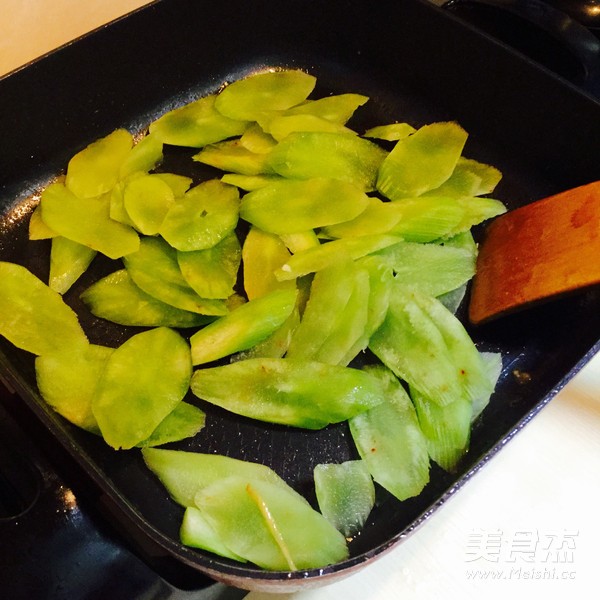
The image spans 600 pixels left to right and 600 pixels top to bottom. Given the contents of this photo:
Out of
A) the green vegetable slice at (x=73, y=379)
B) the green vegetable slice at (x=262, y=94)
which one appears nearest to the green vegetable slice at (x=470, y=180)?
the green vegetable slice at (x=262, y=94)

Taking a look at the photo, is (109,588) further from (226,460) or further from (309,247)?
(309,247)

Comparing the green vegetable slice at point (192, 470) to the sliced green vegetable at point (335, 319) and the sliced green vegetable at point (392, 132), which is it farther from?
the sliced green vegetable at point (392, 132)

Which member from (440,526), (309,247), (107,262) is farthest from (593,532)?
(107,262)

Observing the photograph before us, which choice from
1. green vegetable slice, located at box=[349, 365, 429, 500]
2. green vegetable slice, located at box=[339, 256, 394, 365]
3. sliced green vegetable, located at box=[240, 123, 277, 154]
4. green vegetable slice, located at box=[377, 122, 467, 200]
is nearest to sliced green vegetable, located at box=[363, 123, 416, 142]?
green vegetable slice, located at box=[377, 122, 467, 200]

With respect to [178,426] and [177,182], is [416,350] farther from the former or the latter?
[177,182]

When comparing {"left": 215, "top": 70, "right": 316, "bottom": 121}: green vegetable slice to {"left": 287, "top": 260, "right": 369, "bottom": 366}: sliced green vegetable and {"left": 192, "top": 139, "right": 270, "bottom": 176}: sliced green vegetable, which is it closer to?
{"left": 192, "top": 139, "right": 270, "bottom": 176}: sliced green vegetable

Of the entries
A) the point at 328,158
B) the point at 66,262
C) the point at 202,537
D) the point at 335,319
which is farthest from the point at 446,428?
the point at 66,262
